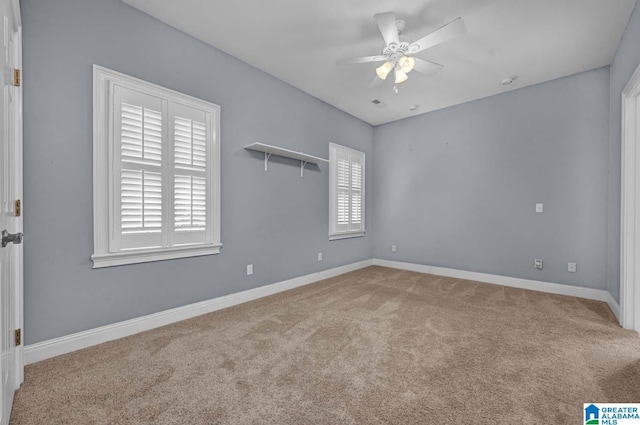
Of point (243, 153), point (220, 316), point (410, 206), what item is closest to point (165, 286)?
point (220, 316)

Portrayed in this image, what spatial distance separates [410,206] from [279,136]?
2790mm

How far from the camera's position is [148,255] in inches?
97.9

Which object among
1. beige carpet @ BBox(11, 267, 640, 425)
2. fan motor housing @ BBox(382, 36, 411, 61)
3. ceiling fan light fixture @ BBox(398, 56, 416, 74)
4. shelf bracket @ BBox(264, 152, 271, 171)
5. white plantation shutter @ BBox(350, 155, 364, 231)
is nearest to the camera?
beige carpet @ BBox(11, 267, 640, 425)

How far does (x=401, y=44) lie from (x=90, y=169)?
284 cm

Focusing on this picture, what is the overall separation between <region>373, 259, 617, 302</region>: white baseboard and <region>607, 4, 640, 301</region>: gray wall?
0.20 metres

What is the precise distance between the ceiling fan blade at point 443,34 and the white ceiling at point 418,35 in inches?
12.6

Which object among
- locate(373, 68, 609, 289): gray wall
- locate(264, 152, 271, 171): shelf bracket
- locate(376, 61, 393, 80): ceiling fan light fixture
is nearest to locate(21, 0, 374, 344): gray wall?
locate(264, 152, 271, 171): shelf bracket

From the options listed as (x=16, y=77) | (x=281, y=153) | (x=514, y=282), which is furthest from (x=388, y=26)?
(x=514, y=282)

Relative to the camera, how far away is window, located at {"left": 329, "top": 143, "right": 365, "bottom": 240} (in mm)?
4625

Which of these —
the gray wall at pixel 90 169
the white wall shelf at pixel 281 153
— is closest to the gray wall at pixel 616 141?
the white wall shelf at pixel 281 153

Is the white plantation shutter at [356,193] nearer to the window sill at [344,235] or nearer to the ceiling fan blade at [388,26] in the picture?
the window sill at [344,235]

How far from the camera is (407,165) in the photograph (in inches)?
203

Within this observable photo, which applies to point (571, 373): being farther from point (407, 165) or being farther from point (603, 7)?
point (407, 165)

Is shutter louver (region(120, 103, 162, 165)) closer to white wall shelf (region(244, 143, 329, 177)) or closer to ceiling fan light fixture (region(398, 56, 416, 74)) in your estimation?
white wall shelf (region(244, 143, 329, 177))
